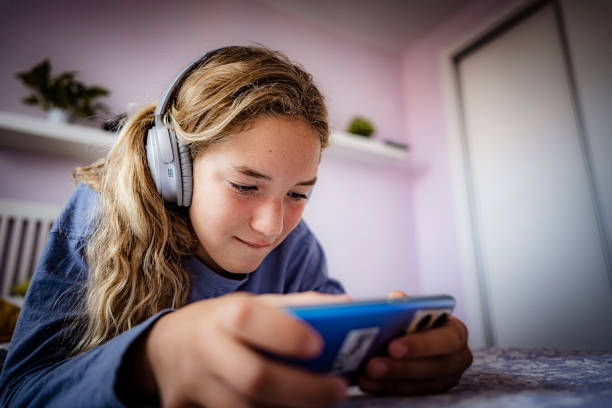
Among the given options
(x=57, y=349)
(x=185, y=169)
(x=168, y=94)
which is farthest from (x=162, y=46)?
(x=57, y=349)

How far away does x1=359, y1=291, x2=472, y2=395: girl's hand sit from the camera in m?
0.35

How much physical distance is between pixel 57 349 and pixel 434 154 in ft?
Answer: 7.93

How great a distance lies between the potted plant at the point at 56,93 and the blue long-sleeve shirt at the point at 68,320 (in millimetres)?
1077

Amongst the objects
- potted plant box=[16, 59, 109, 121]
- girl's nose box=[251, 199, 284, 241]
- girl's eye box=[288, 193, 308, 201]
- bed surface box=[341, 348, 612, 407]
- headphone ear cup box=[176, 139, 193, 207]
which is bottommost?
bed surface box=[341, 348, 612, 407]

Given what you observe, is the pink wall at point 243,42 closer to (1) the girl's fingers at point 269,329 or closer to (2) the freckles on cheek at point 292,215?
(2) the freckles on cheek at point 292,215

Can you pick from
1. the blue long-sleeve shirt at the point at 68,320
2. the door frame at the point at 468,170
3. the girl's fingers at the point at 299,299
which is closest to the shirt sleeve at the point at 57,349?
the blue long-sleeve shirt at the point at 68,320

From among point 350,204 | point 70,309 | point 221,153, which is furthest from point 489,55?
point 70,309

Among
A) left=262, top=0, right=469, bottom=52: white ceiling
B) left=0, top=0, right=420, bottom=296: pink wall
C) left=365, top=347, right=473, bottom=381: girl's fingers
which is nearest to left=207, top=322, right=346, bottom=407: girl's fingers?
left=365, top=347, right=473, bottom=381: girl's fingers

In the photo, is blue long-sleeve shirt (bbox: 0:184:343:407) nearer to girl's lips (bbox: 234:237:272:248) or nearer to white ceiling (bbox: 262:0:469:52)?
girl's lips (bbox: 234:237:272:248)

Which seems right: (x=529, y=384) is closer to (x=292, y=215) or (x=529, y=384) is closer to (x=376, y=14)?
(x=292, y=215)

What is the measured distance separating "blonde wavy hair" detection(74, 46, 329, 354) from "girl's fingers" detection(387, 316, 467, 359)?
0.44 m

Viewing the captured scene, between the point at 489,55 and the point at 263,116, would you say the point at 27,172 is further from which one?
the point at 489,55

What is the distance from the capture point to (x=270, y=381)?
0.24 m

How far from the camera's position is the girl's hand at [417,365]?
35 centimetres
